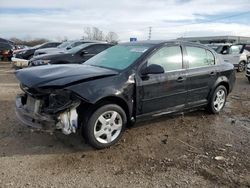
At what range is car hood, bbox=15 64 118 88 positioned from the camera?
172 inches

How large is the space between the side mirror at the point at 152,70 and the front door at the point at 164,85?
86 millimetres

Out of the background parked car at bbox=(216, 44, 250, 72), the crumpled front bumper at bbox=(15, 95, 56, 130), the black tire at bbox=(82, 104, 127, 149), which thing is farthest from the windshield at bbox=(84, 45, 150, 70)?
the background parked car at bbox=(216, 44, 250, 72)

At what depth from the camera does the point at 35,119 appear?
4449 millimetres

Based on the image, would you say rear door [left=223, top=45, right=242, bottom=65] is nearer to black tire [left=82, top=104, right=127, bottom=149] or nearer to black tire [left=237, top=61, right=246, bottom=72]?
black tire [left=237, top=61, right=246, bottom=72]

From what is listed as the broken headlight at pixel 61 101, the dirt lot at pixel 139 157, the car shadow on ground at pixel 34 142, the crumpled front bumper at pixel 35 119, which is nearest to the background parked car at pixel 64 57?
the dirt lot at pixel 139 157

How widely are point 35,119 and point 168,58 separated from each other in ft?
8.75

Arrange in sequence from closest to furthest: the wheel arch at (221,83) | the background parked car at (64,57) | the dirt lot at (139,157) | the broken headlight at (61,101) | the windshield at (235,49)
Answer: the dirt lot at (139,157) < the broken headlight at (61,101) < the wheel arch at (221,83) < the background parked car at (64,57) < the windshield at (235,49)

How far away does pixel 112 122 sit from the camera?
4.79m

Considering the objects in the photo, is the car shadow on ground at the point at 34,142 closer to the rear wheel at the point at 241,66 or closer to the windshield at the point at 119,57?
the windshield at the point at 119,57

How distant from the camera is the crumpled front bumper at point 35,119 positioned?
432 cm

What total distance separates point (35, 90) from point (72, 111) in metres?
0.63

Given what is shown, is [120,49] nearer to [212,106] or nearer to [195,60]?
[195,60]

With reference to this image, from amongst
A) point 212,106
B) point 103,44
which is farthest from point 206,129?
point 103,44

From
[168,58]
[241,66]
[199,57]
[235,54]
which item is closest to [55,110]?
[168,58]
